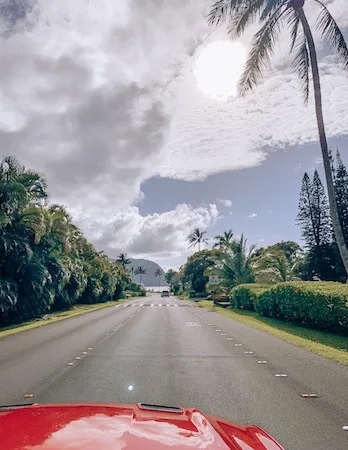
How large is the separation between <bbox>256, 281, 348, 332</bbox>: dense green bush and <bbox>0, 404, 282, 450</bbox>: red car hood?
38.2ft

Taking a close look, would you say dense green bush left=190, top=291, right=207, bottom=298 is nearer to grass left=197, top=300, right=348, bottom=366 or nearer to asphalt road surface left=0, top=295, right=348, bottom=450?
grass left=197, top=300, right=348, bottom=366

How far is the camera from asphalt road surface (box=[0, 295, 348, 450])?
16.8 feet

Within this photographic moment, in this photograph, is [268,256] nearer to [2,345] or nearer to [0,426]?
[2,345]

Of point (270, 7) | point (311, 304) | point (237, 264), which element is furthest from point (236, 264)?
point (270, 7)

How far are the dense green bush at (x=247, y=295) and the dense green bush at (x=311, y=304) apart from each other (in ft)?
11.9

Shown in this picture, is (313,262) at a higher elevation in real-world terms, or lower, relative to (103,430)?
higher

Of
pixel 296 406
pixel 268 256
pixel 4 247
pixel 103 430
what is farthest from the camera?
pixel 268 256

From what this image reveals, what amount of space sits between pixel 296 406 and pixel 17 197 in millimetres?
17137

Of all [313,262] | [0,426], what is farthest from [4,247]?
[313,262]

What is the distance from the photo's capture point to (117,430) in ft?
7.21

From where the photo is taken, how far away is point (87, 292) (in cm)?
4388

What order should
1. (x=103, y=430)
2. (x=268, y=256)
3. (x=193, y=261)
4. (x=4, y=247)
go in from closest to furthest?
(x=103, y=430), (x=4, y=247), (x=268, y=256), (x=193, y=261)

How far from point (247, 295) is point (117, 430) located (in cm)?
2689

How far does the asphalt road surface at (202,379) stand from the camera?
5.13 metres
